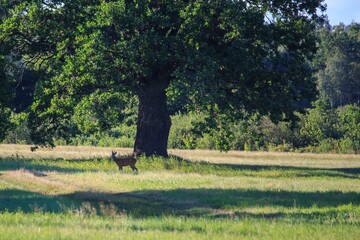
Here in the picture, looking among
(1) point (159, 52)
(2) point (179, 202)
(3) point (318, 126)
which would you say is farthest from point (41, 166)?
(3) point (318, 126)

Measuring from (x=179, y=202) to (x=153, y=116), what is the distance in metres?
16.5

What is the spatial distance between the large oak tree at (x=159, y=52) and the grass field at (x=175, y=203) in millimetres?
3694

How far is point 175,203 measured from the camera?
19844mm

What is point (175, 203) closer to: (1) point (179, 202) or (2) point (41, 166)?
(1) point (179, 202)

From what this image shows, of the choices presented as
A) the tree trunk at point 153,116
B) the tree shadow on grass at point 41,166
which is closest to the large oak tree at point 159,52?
the tree trunk at point 153,116

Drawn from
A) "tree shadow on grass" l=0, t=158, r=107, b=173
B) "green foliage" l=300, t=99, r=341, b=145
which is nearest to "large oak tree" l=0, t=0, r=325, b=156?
"tree shadow on grass" l=0, t=158, r=107, b=173

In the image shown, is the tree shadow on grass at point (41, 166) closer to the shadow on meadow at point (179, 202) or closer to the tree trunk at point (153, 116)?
the tree trunk at point (153, 116)

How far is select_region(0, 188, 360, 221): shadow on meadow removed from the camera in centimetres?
1792

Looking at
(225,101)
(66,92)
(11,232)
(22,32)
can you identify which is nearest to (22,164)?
(66,92)

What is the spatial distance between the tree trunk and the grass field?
3.15m

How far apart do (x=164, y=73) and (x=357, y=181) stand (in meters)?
Answer: 11.8

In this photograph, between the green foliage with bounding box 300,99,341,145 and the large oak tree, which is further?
the green foliage with bounding box 300,99,341,145

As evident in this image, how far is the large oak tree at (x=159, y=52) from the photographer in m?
31.9

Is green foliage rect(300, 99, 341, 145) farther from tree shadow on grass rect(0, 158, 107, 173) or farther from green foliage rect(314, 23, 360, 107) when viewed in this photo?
tree shadow on grass rect(0, 158, 107, 173)
